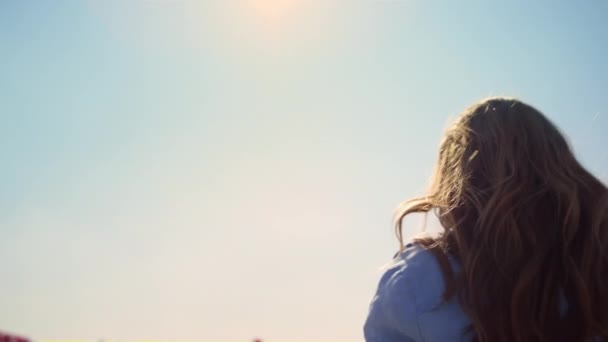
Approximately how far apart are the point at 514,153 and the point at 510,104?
1.46ft

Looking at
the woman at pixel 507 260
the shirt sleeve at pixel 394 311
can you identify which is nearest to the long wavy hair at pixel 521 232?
the woman at pixel 507 260

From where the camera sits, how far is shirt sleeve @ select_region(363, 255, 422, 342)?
10.1ft

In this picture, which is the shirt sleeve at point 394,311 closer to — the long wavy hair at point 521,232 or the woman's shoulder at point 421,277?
the woman's shoulder at point 421,277

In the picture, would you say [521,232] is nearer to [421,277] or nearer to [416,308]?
[421,277]

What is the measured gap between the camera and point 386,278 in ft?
10.8

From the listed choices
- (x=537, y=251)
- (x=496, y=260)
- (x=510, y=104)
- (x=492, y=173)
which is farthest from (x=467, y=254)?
(x=510, y=104)

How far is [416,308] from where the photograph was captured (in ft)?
10.1

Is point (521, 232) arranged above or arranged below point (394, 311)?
above

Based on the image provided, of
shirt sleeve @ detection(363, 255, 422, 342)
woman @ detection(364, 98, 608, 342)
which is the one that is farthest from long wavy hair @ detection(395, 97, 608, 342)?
shirt sleeve @ detection(363, 255, 422, 342)

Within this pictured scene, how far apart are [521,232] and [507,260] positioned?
0.21 metres

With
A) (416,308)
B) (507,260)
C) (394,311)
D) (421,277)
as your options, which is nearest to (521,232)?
(507,260)

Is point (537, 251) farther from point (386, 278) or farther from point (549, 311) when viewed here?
point (386, 278)

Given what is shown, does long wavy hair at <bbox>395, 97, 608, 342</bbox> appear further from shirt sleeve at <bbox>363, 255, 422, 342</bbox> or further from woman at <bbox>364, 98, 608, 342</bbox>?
shirt sleeve at <bbox>363, 255, 422, 342</bbox>

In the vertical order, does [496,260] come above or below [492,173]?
below
